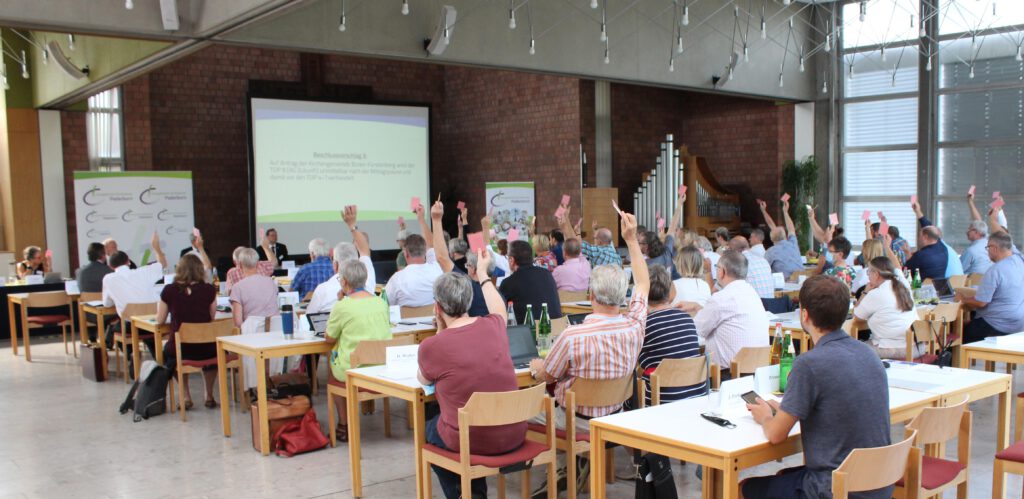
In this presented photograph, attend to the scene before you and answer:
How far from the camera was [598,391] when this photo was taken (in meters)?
4.01

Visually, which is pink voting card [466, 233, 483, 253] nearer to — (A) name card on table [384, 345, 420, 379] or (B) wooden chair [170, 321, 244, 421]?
(A) name card on table [384, 345, 420, 379]

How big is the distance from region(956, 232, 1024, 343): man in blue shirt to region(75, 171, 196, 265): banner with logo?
32.3ft

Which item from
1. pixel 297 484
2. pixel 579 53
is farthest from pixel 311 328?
pixel 579 53

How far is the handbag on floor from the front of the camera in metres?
5.51

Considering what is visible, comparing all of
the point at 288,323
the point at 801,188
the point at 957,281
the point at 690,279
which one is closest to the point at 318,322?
the point at 288,323

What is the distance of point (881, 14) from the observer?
13.2 metres

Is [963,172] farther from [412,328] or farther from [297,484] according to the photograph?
[297,484]

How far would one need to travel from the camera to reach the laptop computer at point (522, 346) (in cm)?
455

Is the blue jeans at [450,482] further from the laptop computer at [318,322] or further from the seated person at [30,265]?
the seated person at [30,265]

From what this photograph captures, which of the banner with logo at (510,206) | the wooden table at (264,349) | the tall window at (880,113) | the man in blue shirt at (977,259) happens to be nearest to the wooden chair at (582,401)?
the wooden table at (264,349)

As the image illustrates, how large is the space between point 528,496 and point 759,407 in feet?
4.58

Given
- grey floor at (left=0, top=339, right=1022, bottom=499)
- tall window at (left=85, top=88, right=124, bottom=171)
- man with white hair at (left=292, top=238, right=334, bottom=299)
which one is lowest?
grey floor at (left=0, top=339, right=1022, bottom=499)

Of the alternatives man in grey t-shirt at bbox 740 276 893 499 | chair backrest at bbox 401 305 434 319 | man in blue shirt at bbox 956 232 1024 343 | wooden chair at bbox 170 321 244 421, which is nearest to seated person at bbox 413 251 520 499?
man in grey t-shirt at bbox 740 276 893 499

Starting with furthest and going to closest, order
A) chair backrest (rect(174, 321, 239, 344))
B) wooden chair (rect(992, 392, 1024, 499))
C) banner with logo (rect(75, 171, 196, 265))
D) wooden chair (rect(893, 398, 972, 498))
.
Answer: banner with logo (rect(75, 171, 196, 265)) → chair backrest (rect(174, 321, 239, 344)) → wooden chair (rect(992, 392, 1024, 499)) → wooden chair (rect(893, 398, 972, 498))
